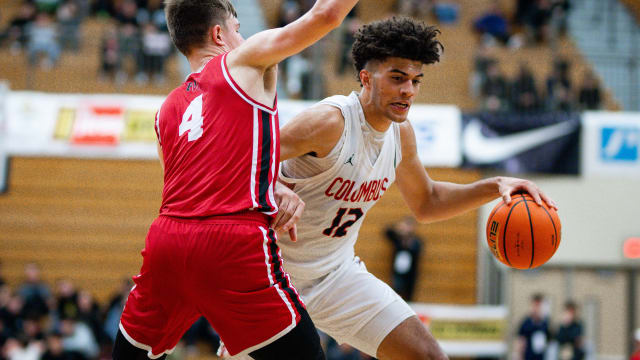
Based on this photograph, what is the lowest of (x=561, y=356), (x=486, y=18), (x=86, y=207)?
(x=561, y=356)

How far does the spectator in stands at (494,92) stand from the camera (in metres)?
14.6

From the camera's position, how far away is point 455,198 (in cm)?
477

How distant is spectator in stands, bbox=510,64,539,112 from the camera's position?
14539mm

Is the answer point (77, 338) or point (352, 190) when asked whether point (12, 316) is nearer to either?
point (77, 338)

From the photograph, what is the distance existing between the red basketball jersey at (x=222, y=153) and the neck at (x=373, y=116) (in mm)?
1058

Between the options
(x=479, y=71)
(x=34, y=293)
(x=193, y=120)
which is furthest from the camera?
(x=479, y=71)

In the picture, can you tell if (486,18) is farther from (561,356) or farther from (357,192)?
(357,192)

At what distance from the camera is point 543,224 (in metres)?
4.16

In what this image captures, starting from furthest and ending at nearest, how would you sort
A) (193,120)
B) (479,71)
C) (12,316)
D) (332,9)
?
(479,71)
(12,316)
(193,120)
(332,9)

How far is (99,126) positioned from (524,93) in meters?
A: 7.74

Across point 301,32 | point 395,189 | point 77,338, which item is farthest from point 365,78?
point 395,189

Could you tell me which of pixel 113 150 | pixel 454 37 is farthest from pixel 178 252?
pixel 454 37

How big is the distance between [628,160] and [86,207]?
9.82m

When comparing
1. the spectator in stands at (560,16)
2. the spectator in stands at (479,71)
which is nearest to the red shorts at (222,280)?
the spectator in stands at (479,71)
